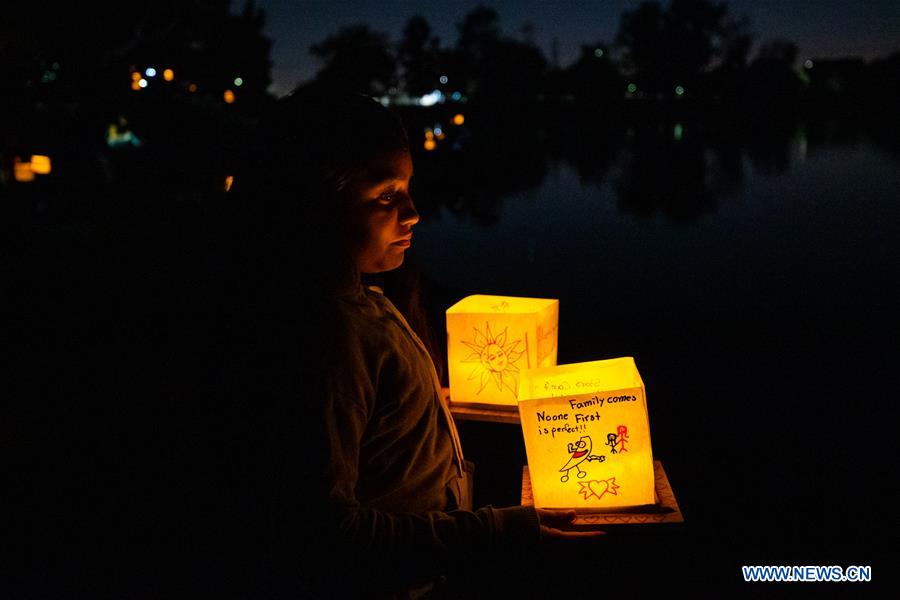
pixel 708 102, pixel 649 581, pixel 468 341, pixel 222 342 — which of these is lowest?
pixel 649 581

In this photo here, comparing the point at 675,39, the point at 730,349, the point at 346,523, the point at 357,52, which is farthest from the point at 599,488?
the point at 675,39

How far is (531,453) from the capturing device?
6.43 feet

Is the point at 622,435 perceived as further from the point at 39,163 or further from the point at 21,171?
the point at 39,163

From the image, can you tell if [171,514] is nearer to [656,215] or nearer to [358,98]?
[358,98]

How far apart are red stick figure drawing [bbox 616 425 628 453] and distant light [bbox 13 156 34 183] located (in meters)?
14.0

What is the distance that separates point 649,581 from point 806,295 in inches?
314

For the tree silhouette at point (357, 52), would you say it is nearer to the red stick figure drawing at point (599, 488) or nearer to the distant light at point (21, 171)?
the distant light at point (21, 171)

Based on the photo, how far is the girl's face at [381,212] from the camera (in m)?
1.48

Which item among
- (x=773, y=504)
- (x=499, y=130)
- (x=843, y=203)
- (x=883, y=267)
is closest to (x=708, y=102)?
(x=499, y=130)

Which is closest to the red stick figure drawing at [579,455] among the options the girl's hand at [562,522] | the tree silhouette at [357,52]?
the girl's hand at [562,522]

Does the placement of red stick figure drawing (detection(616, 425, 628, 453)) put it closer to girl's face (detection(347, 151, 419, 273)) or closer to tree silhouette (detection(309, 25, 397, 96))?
girl's face (detection(347, 151, 419, 273))

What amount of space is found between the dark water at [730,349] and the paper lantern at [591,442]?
147 mm

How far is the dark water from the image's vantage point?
3.97 m

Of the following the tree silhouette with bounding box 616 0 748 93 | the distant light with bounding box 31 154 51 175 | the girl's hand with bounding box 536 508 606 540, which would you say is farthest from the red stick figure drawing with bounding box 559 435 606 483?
the tree silhouette with bounding box 616 0 748 93
